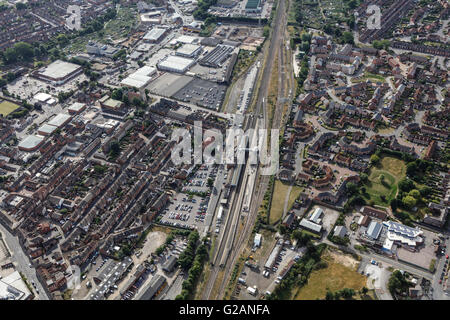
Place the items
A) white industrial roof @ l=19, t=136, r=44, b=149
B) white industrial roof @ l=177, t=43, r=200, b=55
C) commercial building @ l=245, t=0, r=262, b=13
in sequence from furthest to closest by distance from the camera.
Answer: commercial building @ l=245, t=0, r=262, b=13 → white industrial roof @ l=177, t=43, r=200, b=55 → white industrial roof @ l=19, t=136, r=44, b=149

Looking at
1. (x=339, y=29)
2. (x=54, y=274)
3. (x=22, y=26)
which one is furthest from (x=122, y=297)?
(x=22, y=26)

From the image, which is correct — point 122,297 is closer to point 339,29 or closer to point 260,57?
point 260,57

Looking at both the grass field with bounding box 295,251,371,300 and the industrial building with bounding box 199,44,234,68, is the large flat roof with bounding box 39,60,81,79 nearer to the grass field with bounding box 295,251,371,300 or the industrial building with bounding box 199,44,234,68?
the industrial building with bounding box 199,44,234,68

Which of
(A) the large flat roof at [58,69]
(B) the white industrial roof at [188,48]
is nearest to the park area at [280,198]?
(B) the white industrial roof at [188,48]

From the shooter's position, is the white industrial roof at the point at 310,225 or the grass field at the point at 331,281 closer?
the grass field at the point at 331,281

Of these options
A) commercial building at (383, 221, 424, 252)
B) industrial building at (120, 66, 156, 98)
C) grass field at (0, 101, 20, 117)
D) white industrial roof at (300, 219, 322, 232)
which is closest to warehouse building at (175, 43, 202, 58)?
industrial building at (120, 66, 156, 98)

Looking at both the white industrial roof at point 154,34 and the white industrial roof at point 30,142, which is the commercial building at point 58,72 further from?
the white industrial roof at point 30,142
